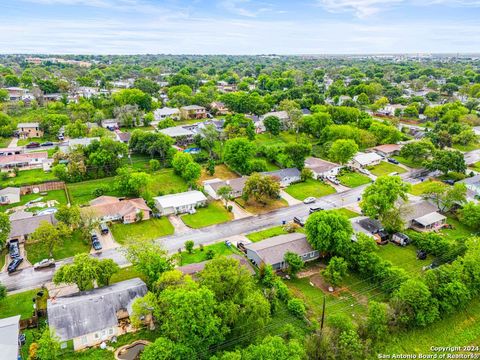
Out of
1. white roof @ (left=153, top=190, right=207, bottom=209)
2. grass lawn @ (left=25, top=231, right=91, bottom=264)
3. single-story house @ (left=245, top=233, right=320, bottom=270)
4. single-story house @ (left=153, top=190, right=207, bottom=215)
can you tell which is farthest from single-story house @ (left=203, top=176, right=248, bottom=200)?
grass lawn @ (left=25, top=231, right=91, bottom=264)

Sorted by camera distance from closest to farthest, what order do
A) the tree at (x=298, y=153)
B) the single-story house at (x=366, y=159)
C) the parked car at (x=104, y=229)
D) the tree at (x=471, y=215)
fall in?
the parked car at (x=104, y=229) → the tree at (x=471, y=215) → the tree at (x=298, y=153) → the single-story house at (x=366, y=159)

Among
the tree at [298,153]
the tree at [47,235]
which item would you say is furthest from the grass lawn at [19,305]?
the tree at [298,153]

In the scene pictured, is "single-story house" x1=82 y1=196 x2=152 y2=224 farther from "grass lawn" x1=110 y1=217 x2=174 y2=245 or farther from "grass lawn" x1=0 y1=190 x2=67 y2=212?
"grass lawn" x1=0 y1=190 x2=67 y2=212

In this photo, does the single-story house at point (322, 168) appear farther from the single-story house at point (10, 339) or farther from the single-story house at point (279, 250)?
the single-story house at point (10, 339)

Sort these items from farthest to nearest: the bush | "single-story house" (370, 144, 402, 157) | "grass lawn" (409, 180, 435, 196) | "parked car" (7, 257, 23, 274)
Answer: "single-story house" (370, 144, 402, 157) → "grass lawn" (409, 180, 435, 196) → "parked car" (7, 257, 23, 274) → the bush

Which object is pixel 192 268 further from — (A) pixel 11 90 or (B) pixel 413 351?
(A) pixel 11 90

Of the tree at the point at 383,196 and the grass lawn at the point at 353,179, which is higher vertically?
the tree at the point at 383,196
